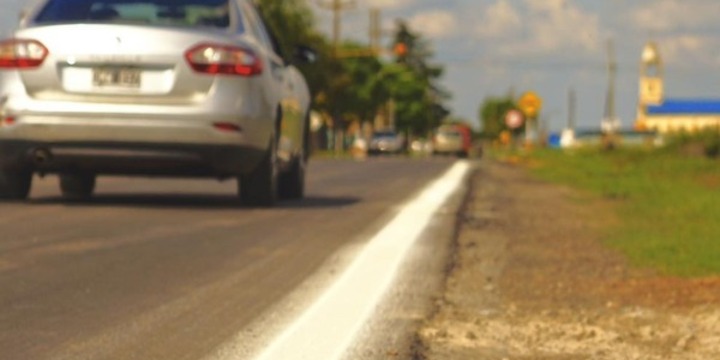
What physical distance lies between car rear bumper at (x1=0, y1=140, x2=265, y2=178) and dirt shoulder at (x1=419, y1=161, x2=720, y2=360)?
1.81 meters

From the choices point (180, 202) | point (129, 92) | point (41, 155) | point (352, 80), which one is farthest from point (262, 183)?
point (352, 80)

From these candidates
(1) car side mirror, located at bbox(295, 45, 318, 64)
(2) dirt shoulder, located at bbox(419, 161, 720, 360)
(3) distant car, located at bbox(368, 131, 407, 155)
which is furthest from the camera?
(3) distant car, located at bbox(368, 131, 407, 155)

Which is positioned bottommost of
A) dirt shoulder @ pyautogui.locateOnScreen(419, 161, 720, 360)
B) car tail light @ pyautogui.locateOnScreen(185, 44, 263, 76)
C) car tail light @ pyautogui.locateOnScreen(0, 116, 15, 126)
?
dirt shoulder @ pyautogui.locateOnScreen(419, 161, 720, 360)

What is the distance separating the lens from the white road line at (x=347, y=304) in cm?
641

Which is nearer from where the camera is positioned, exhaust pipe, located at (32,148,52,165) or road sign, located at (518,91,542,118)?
exhaust pipe, located at (32,148,52,165)

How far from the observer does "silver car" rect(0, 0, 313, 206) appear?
13250 millimetres

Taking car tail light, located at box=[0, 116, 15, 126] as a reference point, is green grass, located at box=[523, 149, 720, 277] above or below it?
below

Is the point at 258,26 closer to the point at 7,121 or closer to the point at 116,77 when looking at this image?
the point at 116,77

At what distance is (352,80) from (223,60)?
5342 inches

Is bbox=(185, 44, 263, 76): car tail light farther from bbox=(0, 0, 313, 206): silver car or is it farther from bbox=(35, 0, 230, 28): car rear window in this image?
bbox=(35, 0, 230, 28): car rear window

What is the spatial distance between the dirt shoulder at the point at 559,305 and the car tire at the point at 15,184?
11.3ft

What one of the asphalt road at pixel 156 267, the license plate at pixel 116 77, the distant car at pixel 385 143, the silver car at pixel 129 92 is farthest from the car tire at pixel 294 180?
the distant car at pixel 385 143

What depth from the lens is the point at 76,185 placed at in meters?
15.6

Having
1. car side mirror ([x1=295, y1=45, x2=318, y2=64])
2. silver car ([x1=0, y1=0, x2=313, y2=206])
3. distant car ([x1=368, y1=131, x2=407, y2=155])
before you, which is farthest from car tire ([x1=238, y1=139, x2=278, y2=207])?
distant car ([x1=368, y1=131, x2=407, y2=155])
